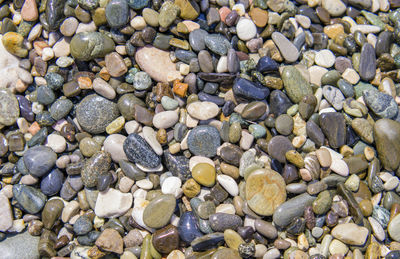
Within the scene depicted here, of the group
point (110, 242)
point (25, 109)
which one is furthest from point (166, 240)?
point (25, 109)

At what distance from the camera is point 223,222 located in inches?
99.0

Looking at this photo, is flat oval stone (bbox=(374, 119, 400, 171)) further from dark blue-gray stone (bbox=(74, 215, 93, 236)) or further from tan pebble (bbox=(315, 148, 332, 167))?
dark blue-gray stone (bbox=(74, 215, 93, 236))

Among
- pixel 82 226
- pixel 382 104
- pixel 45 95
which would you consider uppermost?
pixel 382 104

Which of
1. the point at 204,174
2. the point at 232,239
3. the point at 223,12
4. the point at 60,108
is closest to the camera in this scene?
the point at 232,239

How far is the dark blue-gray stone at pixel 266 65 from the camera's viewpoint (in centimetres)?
280

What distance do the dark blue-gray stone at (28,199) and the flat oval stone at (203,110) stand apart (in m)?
1.55

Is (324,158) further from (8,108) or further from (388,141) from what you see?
(8,108)

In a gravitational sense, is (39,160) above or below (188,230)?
above

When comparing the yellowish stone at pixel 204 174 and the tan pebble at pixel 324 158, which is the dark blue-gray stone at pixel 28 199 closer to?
the yellowish stone at pixel 204 174

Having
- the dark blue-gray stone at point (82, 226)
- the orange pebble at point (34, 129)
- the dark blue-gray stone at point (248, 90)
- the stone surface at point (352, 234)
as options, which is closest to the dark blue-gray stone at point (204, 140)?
the dark blue-gray stone at point (248, 90)

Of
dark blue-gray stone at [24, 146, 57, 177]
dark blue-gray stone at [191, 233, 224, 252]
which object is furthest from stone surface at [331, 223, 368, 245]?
dark blue-gray stone at [24, 146, 57, 177]

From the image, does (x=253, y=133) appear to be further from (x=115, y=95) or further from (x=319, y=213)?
(x=115, y=95)

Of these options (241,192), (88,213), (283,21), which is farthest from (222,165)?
(283,21)

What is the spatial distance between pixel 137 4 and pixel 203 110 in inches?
44.2
